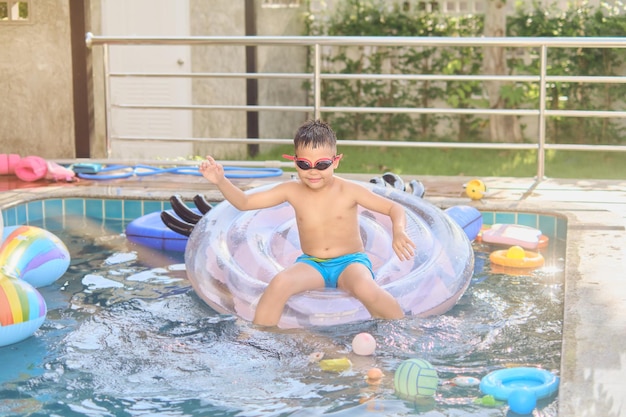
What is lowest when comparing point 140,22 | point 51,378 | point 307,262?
point 51,378

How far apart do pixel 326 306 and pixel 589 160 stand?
779 centimetres

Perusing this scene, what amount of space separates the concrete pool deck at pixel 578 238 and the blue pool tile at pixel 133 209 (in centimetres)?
5

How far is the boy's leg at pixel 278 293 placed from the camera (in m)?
4.34

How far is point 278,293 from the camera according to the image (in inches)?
171

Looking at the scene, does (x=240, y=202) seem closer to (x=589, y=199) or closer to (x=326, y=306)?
(x=326, y=306)

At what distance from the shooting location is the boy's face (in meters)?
4.33

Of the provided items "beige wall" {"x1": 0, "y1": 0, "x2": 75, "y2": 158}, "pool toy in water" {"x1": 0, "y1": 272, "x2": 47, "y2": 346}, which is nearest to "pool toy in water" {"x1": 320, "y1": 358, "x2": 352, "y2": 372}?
"pool toy in water" {"x1": 0, "y1": 272, "x2": 47, "y2": 346}

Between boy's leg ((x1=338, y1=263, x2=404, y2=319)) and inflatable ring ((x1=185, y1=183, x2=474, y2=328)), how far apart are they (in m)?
0.04

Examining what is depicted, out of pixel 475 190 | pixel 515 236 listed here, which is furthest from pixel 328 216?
pixel 475 190

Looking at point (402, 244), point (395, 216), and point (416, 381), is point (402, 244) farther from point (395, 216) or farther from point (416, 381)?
point (416, 381)

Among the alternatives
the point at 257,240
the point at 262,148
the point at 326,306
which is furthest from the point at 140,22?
the point at 326,306

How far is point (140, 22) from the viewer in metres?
10.6

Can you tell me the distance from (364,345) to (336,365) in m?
0.20

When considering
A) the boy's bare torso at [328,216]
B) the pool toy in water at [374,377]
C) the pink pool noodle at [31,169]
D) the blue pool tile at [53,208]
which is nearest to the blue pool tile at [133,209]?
the blue pool tile at [53,208]
